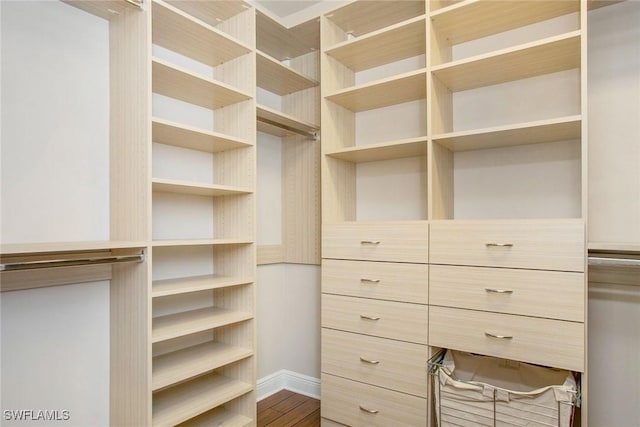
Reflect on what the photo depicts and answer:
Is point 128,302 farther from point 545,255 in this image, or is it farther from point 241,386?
point 545,255

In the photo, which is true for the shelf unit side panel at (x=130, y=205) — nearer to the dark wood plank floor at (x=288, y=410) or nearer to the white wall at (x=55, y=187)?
the white wall at (x=55, y=187)

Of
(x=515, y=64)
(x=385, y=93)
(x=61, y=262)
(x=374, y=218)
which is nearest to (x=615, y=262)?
(x=515, y=64)

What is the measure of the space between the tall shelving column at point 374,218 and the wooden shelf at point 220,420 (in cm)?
44

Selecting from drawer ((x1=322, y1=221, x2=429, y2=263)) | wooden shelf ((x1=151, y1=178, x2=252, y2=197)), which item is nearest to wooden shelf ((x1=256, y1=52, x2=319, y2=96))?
wooden shelf ((x1=151, y1=178, x2=252, y2=197))

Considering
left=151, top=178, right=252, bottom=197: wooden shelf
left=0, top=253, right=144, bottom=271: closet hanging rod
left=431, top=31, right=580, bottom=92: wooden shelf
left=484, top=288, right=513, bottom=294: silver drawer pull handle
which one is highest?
left=431, top=31, right=580, bottom=92: wooden shelf

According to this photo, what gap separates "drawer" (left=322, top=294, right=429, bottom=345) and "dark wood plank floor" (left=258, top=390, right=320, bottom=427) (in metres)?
0.66

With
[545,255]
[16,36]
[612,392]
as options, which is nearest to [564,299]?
[545,255]

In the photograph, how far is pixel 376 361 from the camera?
189 cm

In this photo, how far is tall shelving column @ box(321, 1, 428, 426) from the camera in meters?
1.82

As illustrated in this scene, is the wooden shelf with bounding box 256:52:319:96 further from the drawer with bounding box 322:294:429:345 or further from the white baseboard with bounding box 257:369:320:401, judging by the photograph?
the white baseboard with bounding box 257:369:320:401

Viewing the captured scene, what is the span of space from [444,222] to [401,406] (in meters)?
0.94

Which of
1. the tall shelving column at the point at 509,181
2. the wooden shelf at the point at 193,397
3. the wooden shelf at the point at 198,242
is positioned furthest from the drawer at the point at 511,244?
the wooden shelf at the point at 193,397

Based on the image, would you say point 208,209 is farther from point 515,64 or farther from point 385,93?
point 515,64

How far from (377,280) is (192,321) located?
971 millimetres
